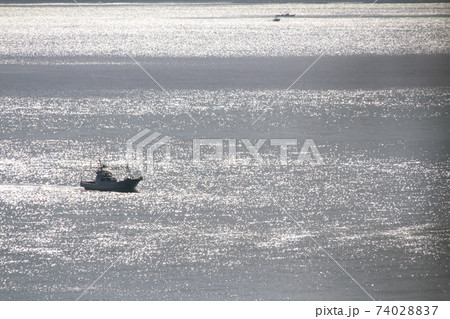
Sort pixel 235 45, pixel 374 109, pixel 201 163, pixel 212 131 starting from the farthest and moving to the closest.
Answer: pixel 235 45 → pixel 374 109 → pixel 212 131 → pixel 201 163

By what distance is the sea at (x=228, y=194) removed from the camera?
28.0 metres

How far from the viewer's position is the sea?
27969 mm

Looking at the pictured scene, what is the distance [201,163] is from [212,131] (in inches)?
428

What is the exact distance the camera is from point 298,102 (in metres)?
74.5

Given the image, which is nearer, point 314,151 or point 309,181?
point 309,181

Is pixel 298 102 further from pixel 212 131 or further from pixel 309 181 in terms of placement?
pixel 309 181

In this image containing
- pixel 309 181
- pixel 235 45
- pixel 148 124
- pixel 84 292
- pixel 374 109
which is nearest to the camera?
pixel 84 292

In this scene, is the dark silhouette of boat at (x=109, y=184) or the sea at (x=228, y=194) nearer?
the sea at (x=228, y=194)

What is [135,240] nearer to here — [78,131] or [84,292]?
[84,292]

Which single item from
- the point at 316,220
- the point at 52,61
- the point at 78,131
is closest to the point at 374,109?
the point at 78,131

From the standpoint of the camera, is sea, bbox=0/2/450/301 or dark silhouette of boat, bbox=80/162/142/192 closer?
sea, bbox=0/2/450/301

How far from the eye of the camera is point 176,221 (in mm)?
34719

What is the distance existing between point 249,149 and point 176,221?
634 inches

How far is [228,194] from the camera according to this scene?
39281 millimetres
